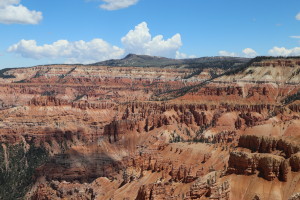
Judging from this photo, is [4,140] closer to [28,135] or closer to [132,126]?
[28,135]

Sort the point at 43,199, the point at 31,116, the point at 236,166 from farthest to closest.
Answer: the point at 31,116 < the point at 43,199 < the point at 236,166

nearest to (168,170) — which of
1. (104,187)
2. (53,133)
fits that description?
(104,187)

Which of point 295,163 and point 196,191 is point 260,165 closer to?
point 295,163

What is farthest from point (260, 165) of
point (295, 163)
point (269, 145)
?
point (269, 145)

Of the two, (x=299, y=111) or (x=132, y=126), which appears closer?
(x=299, y=111)

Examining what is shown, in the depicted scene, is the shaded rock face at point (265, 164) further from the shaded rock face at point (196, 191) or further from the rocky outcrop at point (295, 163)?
Result: the shaded rock face at point (196, 191)

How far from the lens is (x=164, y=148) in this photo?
99.2 metres

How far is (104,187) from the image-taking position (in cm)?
8688

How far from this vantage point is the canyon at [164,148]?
61062mm

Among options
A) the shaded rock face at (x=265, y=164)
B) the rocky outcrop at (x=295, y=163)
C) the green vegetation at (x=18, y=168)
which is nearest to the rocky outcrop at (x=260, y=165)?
the shaded rock face at (x=265, y=164)

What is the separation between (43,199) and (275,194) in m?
44.7

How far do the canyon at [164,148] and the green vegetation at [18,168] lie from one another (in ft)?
1.15

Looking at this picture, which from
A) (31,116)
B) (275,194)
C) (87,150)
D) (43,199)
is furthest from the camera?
(31,116)

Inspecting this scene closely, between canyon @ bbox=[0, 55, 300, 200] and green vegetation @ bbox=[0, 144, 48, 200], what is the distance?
1.15 ft
